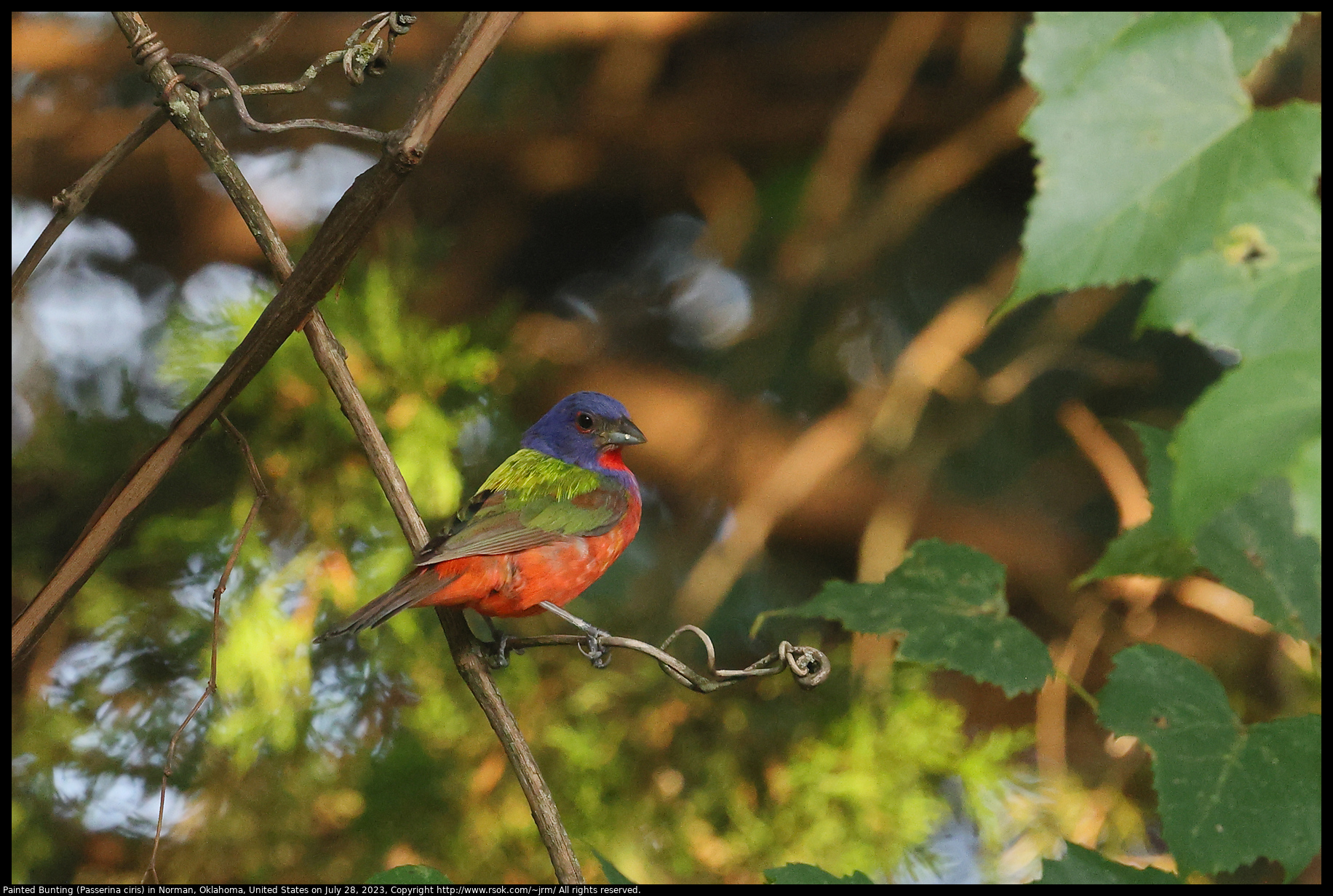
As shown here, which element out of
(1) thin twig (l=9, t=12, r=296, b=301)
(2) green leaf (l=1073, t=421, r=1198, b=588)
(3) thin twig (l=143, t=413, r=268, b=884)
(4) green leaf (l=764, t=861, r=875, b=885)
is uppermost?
(1) thin twig (l=9, t=12, r=296, b=301)

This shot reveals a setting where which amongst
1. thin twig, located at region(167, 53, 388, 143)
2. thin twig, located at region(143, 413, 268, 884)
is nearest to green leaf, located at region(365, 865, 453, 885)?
A: thin twig, located at region(143, 413, 268, 884)

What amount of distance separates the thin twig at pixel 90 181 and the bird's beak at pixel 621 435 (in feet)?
2.33

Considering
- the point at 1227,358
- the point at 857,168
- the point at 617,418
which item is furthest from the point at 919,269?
the point at 617,418

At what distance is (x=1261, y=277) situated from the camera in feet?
1.82

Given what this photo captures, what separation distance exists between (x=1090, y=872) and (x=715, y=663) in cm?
43

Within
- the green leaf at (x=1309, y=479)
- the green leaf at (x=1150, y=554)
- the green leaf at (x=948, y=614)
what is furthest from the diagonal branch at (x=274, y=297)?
the green leaf at (x=1150, y=554)

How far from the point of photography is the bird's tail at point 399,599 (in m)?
1.00

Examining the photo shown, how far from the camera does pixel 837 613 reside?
3.59 feet

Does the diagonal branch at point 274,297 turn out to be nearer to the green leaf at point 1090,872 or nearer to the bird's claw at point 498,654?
the bird's claw at point 498,654

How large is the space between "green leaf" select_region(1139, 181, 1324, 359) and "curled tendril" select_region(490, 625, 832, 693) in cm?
35

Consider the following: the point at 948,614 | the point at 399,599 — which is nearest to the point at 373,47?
the point at 399,599

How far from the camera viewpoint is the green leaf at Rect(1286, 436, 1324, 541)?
1.57ft

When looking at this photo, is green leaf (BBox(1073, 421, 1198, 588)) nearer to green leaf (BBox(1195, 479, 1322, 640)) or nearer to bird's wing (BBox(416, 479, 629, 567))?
green leaf (BBox(1195, 479, 1322, 640))

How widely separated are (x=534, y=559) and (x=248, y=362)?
55cm
